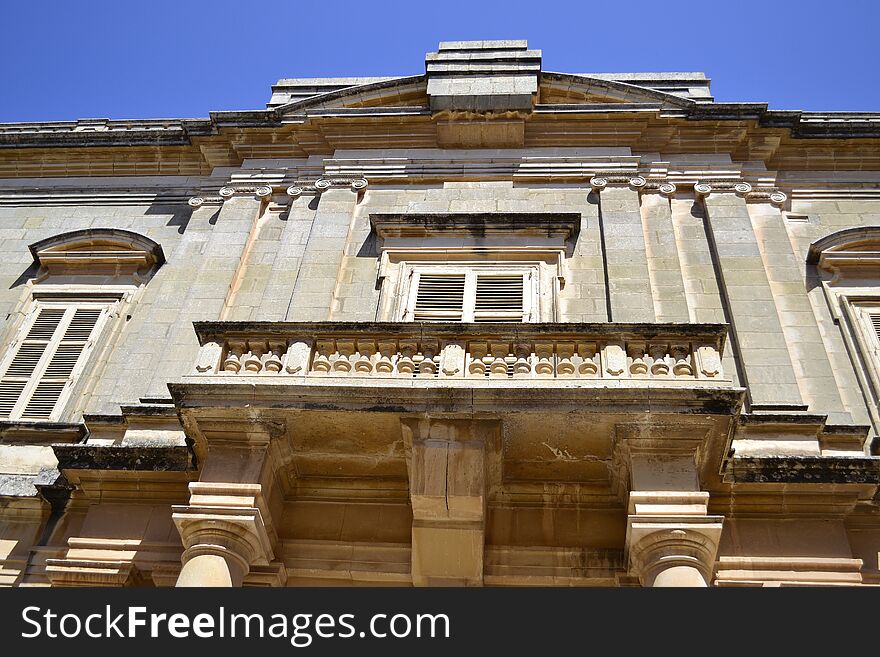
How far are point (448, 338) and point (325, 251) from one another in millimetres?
4182

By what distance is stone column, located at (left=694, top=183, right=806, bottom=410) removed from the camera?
40.0ft

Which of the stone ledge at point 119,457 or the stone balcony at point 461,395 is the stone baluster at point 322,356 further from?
the stone ledge at point 119,457

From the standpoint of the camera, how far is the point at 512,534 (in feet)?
35.4

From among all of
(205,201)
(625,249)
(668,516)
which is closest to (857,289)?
(625,249)

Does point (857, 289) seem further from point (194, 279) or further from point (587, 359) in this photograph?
point (194, 279)

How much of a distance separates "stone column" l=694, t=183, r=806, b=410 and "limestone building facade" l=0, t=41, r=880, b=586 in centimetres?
4

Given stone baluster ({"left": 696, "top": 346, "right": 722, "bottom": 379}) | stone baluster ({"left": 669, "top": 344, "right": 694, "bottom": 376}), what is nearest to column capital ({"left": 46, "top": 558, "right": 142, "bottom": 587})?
stone baluster ({"left": 669, "top": 344, "right": 694, "bottom": 376})

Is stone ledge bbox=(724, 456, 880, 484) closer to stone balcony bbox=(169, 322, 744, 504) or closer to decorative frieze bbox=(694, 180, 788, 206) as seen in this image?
stone balcony bbox=(169, 322, 744, 504)
